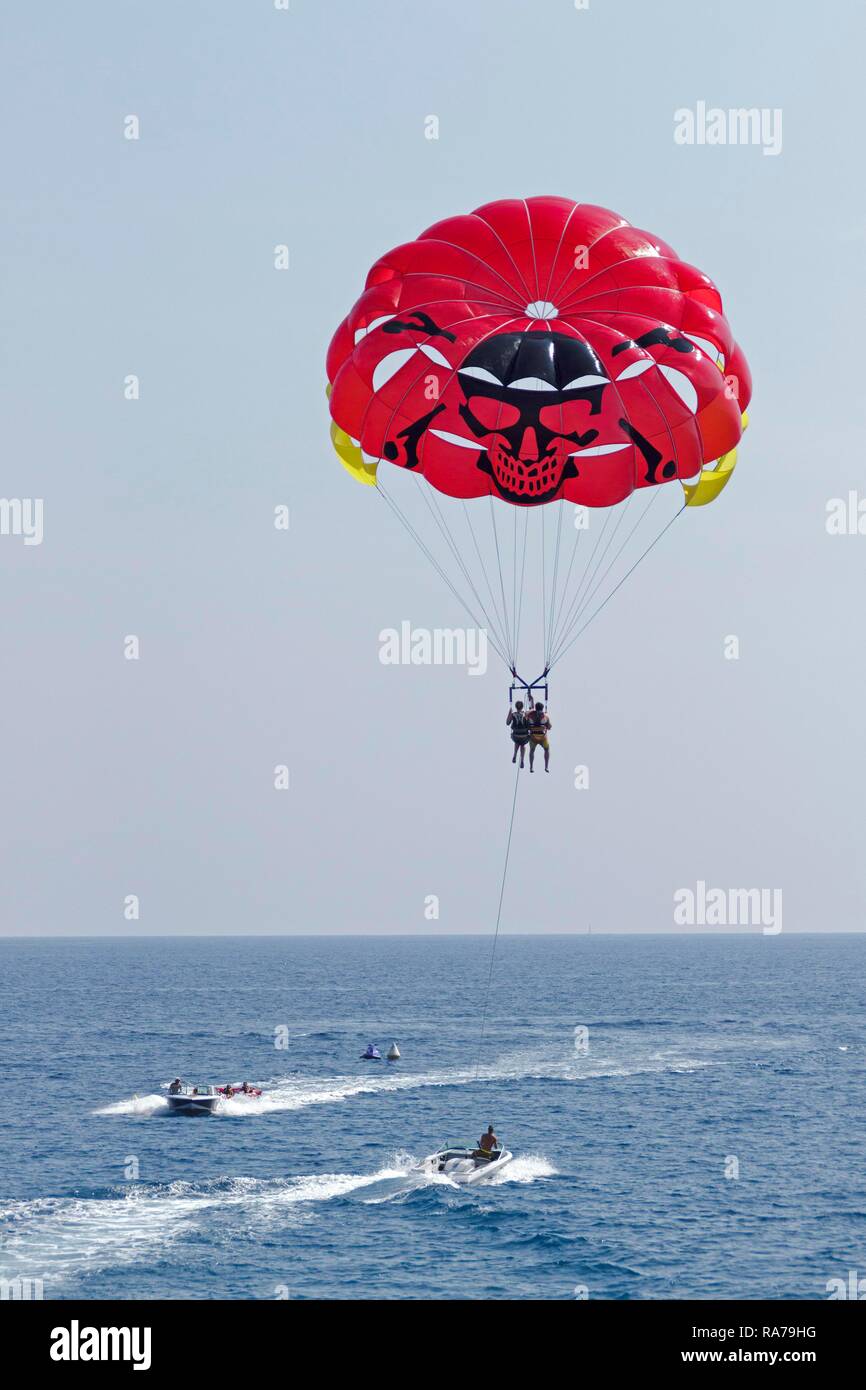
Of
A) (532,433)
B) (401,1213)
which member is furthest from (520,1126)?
(532,433)

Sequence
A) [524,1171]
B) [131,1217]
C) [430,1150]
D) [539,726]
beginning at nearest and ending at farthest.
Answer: [539,726] < [131,1217] < [524,1171] < [430,1150]

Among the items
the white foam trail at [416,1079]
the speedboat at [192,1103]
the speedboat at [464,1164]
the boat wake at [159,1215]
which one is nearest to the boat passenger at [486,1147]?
the speedboat at [464,1164]

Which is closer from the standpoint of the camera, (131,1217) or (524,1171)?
(131,1217)

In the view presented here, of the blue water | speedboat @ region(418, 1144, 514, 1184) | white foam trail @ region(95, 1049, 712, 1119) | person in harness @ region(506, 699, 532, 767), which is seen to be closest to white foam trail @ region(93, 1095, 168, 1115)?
white foam trail @ region(95, 1049, 712, 1119)

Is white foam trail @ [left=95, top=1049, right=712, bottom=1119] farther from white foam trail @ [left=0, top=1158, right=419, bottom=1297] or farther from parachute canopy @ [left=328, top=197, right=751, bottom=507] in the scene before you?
parachute canopy @ [left=328, top=197, right=751, bottom=507]

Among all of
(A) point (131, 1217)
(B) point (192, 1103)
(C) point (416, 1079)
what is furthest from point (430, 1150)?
(C) point (416, 1079)

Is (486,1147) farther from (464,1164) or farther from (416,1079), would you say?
(416,1079)
